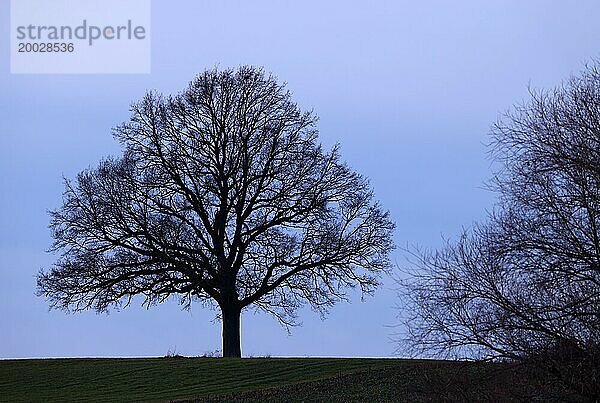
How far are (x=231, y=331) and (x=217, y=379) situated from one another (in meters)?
5.34

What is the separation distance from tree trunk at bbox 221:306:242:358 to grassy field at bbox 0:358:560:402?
43.4 inches

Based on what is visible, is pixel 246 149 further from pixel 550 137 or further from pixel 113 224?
pixel 550 137

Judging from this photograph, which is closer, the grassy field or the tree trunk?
the grassy field

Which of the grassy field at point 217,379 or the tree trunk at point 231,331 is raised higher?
the tree trunk at point 231,331

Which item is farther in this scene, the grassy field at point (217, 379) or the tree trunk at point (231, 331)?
the tree trunk at point (231, 331)

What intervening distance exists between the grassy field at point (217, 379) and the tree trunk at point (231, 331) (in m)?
1.10

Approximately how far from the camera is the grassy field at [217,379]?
87.9 ft

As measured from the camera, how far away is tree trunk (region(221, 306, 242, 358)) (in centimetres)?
3609

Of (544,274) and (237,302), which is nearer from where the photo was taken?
(544,274)

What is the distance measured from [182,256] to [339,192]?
6215 mm

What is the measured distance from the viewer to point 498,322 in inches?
687

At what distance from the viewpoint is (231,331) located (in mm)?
36375

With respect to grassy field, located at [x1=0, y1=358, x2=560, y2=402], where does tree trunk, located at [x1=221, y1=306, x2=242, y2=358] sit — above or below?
above

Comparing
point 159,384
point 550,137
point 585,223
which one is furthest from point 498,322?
point 159,384
